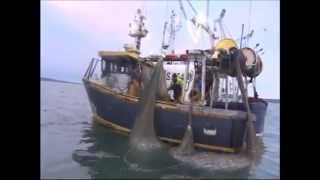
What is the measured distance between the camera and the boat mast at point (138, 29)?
5.42 ft

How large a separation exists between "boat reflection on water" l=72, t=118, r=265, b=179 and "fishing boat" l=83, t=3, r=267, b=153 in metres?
0.04

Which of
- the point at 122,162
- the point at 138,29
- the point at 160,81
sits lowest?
the point at 122,162

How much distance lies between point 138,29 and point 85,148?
1.58ft

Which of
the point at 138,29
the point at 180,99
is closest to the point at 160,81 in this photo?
the point at 180,99

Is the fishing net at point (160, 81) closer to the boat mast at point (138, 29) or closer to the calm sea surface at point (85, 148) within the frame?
the boat mast at point (138, 29)

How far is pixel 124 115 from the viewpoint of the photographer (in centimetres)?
171

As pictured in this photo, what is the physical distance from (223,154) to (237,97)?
0.72 ft

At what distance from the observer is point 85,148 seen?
1.69 meters

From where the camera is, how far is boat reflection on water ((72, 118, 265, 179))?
1.67 meters

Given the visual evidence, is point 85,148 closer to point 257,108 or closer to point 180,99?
Answer: point 180,99

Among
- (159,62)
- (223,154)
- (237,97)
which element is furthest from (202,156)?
(159,62)

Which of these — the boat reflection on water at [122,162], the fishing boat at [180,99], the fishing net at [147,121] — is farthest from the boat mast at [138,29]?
the boat reflection on water at [122,162]

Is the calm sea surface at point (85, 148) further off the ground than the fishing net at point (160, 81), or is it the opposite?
the fishing net at point (160, 81)

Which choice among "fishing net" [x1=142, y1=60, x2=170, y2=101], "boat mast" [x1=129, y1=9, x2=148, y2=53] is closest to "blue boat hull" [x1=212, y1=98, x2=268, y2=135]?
"fishing net" [x1=142, y1=60, x2=170, y2=101]
